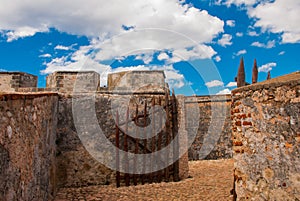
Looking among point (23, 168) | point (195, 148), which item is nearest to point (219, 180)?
point (23, 168)

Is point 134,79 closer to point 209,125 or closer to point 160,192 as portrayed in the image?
point 209,125

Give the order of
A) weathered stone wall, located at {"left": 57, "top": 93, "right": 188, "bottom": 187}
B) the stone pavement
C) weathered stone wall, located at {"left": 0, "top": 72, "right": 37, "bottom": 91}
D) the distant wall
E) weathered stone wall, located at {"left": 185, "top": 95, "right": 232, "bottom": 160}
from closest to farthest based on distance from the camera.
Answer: the stone pavement, weathered stone wall, located at {"left": 57, "top": 93, "right": 188, "bottom": 187}, the distant wall, weathered stone wall, located at {"left": 0, "top": 72, "right": 37, "bottom": 91}, weathered stone wall, located at {"left": 185, "top": 95, "right": 232, "bottom": 160}

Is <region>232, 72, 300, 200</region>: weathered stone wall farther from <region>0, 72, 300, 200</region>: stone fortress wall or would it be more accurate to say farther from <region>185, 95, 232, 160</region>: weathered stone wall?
<region>185, 95, 232, 160</region>: weathered stone wall

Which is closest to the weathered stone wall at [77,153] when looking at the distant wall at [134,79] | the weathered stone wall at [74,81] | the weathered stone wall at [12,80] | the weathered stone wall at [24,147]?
the weathered stone wall at [24,147]

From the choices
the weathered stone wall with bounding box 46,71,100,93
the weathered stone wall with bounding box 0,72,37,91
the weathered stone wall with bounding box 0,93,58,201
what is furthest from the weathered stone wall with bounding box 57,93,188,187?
the weathered stone wall with bounding box 0,72,37,91

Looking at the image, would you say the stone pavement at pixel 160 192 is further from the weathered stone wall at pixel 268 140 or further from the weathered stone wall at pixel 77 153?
the weathered stone wall at pixel 268 140

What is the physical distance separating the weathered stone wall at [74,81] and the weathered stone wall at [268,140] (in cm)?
1060

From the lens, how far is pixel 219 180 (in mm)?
7469

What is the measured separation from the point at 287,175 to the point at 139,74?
39.4 ft

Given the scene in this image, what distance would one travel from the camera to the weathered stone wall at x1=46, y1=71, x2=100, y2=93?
13.9m

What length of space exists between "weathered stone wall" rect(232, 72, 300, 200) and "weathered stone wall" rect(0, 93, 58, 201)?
3.28 metres

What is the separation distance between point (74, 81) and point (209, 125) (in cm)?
819

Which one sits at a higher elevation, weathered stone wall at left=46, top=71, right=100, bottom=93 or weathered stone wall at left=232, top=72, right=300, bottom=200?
weathered stone wall at left=46, top=71, right=100, bottom=93

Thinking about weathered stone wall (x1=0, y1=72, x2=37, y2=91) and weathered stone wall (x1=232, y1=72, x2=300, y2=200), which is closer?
weathered stone wall (x1=232, y1=72, x2=300, y2=200)
